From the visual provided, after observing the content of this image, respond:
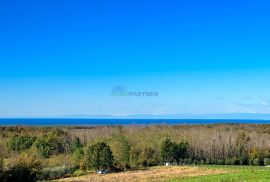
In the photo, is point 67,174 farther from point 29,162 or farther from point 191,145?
point 191,145

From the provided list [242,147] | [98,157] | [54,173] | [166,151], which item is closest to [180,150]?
[166,151]

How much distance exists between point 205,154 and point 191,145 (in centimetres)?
320

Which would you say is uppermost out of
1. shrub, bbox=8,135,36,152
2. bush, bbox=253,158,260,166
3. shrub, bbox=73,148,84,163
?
shrub, bbox=8,135,36,152

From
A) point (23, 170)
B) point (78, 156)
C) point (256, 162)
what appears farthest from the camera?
point (256, 162)

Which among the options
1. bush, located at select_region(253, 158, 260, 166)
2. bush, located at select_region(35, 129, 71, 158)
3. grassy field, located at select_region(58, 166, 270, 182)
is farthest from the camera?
bush, located at select_region(35, 129, 71, 158)

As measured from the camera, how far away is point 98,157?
6188 cm

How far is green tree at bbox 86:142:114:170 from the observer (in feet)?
203

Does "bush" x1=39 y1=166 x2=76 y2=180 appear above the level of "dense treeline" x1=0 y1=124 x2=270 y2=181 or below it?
below

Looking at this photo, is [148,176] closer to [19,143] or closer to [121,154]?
[121,154]

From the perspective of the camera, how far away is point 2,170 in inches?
1730

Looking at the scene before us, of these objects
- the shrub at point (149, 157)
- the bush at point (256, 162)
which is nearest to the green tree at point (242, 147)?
the bush at point (256, 162)

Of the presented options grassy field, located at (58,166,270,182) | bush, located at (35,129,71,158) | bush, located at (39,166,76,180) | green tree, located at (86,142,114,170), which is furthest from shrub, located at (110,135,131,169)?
bush, located at (35,129,71,158)

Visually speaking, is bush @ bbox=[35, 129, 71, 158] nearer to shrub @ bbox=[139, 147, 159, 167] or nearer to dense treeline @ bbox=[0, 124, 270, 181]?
dense treeline @ bbox=[0, 124, 270, 181]

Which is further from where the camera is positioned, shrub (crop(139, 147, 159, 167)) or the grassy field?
shrub (crop(139, 147, 159, 167))
